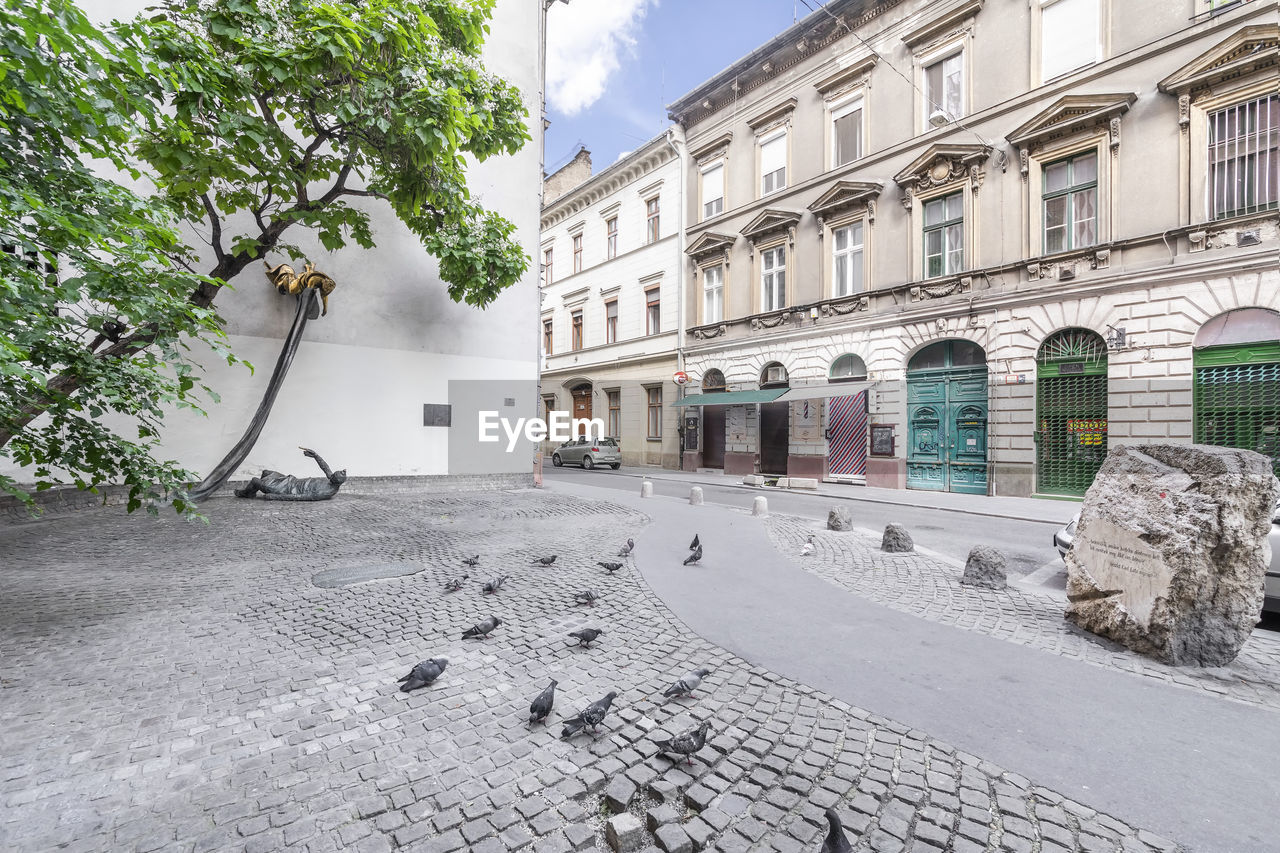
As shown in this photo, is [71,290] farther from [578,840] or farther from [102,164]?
[102,164]

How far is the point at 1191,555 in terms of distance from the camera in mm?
3898

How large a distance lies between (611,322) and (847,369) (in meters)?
13.0

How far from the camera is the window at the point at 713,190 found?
2249 centimetres

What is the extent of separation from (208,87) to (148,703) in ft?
A: 21.9

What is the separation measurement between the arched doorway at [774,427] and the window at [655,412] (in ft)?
18.4

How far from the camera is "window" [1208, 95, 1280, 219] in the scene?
11.3 metres

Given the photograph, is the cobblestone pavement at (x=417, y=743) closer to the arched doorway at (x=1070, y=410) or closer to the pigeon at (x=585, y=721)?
the pigeon at (x=585, y=721)

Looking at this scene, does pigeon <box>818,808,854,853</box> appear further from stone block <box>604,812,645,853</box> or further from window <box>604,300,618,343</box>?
window <box>604,300,618,343</box>

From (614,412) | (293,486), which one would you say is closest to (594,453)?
(614,412)

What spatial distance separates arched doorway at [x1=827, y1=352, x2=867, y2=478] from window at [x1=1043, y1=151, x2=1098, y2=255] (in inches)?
229

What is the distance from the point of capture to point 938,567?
22.4ft

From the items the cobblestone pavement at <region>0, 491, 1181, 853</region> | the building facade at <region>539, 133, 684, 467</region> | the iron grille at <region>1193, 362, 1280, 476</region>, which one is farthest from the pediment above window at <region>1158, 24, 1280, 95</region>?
the cobblestone pavement at <region>0, 491, 1181, 853</region>

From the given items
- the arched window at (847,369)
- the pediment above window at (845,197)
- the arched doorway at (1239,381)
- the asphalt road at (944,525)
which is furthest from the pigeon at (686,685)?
the pediment above window at (845,197)

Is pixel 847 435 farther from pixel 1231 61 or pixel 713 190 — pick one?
pixel 713 190
